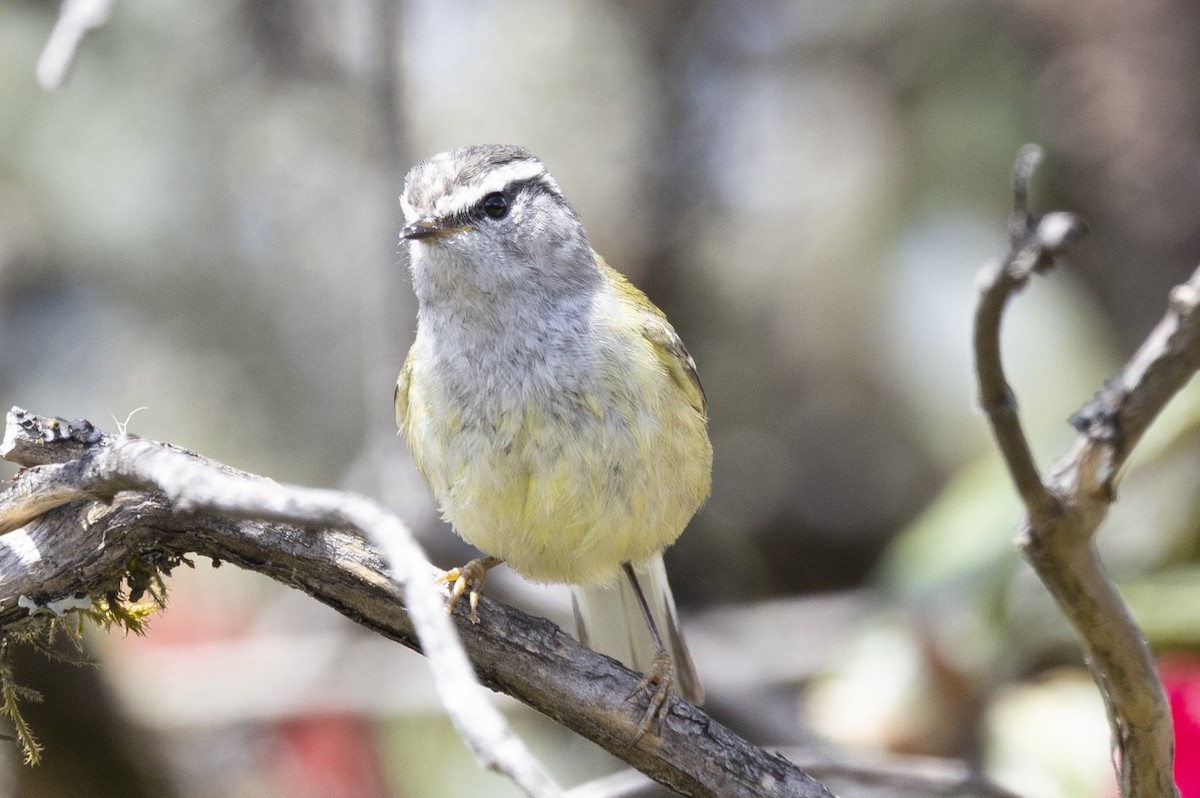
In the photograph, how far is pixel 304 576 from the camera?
263 cm

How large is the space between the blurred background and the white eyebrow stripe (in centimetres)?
145

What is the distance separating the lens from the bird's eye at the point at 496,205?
3.61 m

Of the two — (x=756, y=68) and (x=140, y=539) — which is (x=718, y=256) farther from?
(x=140, y=539)

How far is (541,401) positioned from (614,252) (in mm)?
3150

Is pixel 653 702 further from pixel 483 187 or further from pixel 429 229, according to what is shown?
pixel 483 187

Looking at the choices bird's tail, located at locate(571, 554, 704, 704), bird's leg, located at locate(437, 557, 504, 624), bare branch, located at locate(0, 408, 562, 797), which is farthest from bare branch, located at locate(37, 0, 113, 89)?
bird's tail, located at locate(571, 554, 704, 704)

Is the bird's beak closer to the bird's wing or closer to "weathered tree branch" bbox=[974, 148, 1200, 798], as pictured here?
the bird's wing

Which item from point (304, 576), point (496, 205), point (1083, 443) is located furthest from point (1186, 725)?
point (496, 205)

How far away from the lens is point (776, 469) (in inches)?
261

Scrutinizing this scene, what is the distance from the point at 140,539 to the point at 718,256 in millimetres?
4464

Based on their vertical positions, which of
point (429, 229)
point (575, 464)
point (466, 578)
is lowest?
point (466, 578)

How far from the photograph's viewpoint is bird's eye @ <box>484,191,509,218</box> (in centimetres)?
361

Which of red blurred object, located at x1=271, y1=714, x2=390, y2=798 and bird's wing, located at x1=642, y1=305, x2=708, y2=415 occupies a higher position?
bird's wing, located at x1=642, y1=305, x2=708, y2=415

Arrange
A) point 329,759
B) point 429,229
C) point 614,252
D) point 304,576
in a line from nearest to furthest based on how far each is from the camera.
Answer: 1. point 304,576
2. point 429,229
3. point 329,759
4. point 614,252
